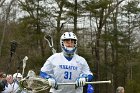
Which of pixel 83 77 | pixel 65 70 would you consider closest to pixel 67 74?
pixel 65 70

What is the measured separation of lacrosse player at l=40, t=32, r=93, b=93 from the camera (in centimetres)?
788

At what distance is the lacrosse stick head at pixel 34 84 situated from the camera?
25.7 feet

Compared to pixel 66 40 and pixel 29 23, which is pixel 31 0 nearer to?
pixel 29 23

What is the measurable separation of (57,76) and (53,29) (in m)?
33.8

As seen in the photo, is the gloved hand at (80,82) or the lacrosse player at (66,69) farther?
the lacrosse player at (66,69)

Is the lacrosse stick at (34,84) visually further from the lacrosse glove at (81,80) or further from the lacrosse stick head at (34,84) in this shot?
the lacrosse glove at (81,80)

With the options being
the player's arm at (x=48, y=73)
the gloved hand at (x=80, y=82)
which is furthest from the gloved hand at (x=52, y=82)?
the gloved hand at (x=80, y=82)

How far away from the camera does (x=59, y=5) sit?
4181cm

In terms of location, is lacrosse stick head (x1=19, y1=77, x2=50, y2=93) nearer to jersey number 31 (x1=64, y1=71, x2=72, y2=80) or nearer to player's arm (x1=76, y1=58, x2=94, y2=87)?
jersey number 31 (x1=64, y1=71, x2=72, y2=80)

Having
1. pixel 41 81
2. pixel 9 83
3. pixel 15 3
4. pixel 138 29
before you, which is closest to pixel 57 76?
pixel 41 81

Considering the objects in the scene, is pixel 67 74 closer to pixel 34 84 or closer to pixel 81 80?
pixel 81 80

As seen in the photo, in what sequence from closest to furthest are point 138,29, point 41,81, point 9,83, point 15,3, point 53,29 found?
point 41,81, point 9,83, point 53,29, point 15,3, point 138,29

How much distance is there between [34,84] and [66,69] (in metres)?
0.66

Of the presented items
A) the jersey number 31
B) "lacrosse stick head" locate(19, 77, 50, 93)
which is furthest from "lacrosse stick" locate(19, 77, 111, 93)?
the jersey number 31
